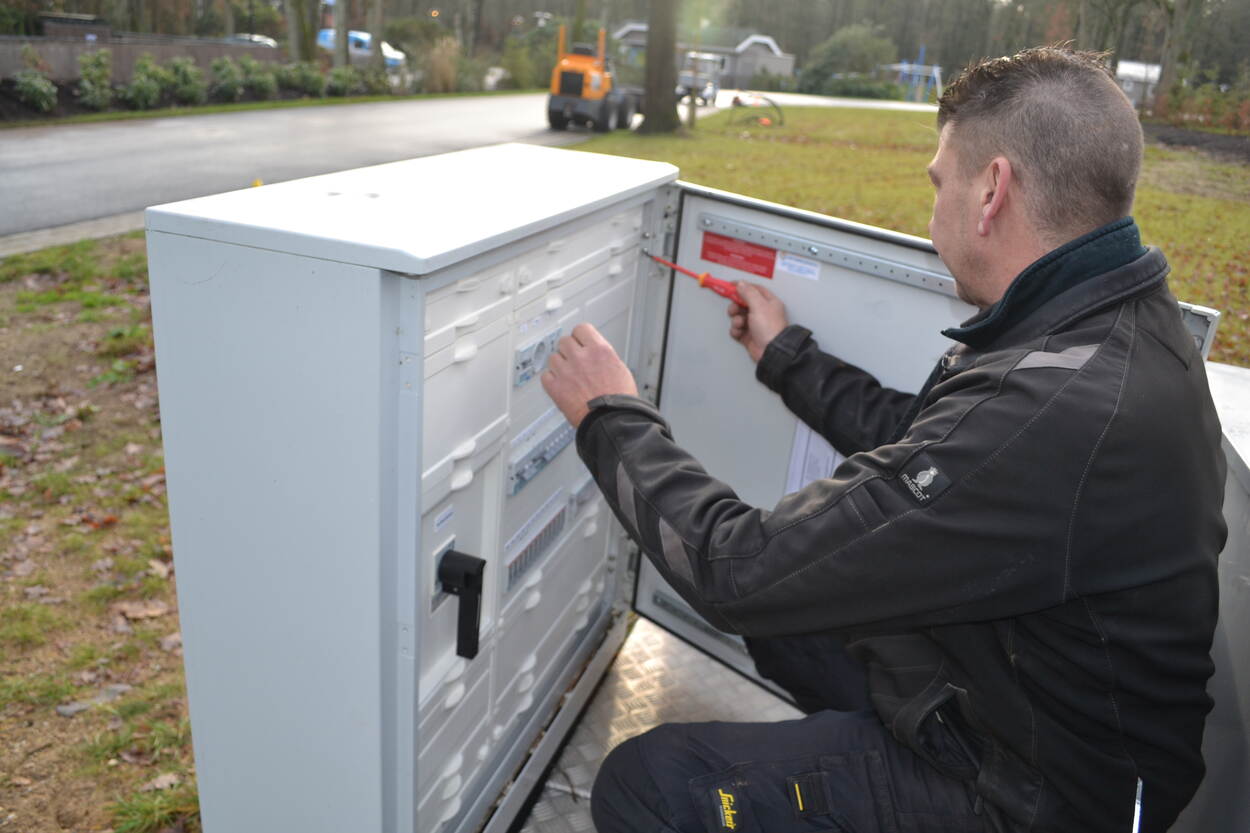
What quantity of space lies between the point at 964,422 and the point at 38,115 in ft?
53.7

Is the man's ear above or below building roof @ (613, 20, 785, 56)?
below

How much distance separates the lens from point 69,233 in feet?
24.3

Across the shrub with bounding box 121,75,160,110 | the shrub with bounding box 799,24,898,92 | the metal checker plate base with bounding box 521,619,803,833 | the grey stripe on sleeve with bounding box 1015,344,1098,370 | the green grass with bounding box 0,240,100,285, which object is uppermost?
the shrub with bounding box 799,24,898,92

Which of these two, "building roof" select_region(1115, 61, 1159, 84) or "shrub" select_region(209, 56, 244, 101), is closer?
"building roof" select_region(1115, 61, 1159, 84)

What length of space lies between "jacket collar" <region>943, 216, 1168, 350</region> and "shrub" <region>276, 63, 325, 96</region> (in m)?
21.7

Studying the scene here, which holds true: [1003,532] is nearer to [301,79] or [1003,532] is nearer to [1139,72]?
[1139,72]

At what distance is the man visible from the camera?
4.28 feet

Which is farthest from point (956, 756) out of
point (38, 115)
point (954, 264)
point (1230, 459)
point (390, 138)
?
point (38, 115)

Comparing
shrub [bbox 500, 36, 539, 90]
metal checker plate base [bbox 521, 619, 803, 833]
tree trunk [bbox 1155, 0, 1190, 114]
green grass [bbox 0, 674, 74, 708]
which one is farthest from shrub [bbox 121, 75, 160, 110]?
tree trunk [bbox 1155, 0, 1190, 114]

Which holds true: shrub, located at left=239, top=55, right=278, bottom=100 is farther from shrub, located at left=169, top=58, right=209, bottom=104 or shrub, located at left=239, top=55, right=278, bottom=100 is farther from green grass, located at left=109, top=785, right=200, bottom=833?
green grass, located at left=109, top=785, right=200, bottom=833

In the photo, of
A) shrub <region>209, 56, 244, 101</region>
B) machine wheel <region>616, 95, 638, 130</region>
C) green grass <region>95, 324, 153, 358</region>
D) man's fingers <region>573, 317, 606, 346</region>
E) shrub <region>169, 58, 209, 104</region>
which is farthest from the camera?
machine wheel <region>616, 95, 638, 130</region>

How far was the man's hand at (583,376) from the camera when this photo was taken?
68.0 inches

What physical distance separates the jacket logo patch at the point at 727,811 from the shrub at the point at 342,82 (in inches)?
886

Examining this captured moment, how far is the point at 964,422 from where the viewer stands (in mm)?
1341
